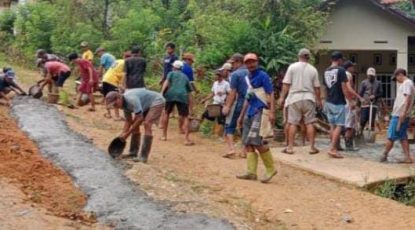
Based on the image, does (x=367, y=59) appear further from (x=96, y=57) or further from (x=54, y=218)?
(x=54, y=218)

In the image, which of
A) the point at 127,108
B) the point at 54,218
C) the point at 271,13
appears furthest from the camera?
the point at 271,13

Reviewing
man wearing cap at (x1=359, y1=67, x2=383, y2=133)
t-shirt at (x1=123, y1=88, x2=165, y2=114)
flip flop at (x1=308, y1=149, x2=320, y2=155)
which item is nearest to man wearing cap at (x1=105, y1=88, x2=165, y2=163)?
t-shirt at (x1=123, y1=88, x2=165, y2=114)

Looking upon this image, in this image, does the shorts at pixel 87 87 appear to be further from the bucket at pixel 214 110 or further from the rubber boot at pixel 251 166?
the rubber boot at pixel 251 166

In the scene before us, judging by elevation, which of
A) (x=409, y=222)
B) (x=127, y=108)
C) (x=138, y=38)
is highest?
(x=138, y=38)

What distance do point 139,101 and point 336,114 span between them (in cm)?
333

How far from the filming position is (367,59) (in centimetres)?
2309

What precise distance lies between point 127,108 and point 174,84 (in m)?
2.51

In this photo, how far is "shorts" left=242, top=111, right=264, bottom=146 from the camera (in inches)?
399

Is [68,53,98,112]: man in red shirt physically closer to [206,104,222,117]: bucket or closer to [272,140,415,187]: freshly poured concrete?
[206,104,222,117]: bucket

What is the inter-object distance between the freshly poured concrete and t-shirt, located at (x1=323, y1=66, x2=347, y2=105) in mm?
933

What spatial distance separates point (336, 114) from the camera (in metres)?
12.3

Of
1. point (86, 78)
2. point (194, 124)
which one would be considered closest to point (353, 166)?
point (194, 124)

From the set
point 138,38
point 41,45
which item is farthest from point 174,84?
point 41,45

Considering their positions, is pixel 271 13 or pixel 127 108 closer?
pixel 127 108
